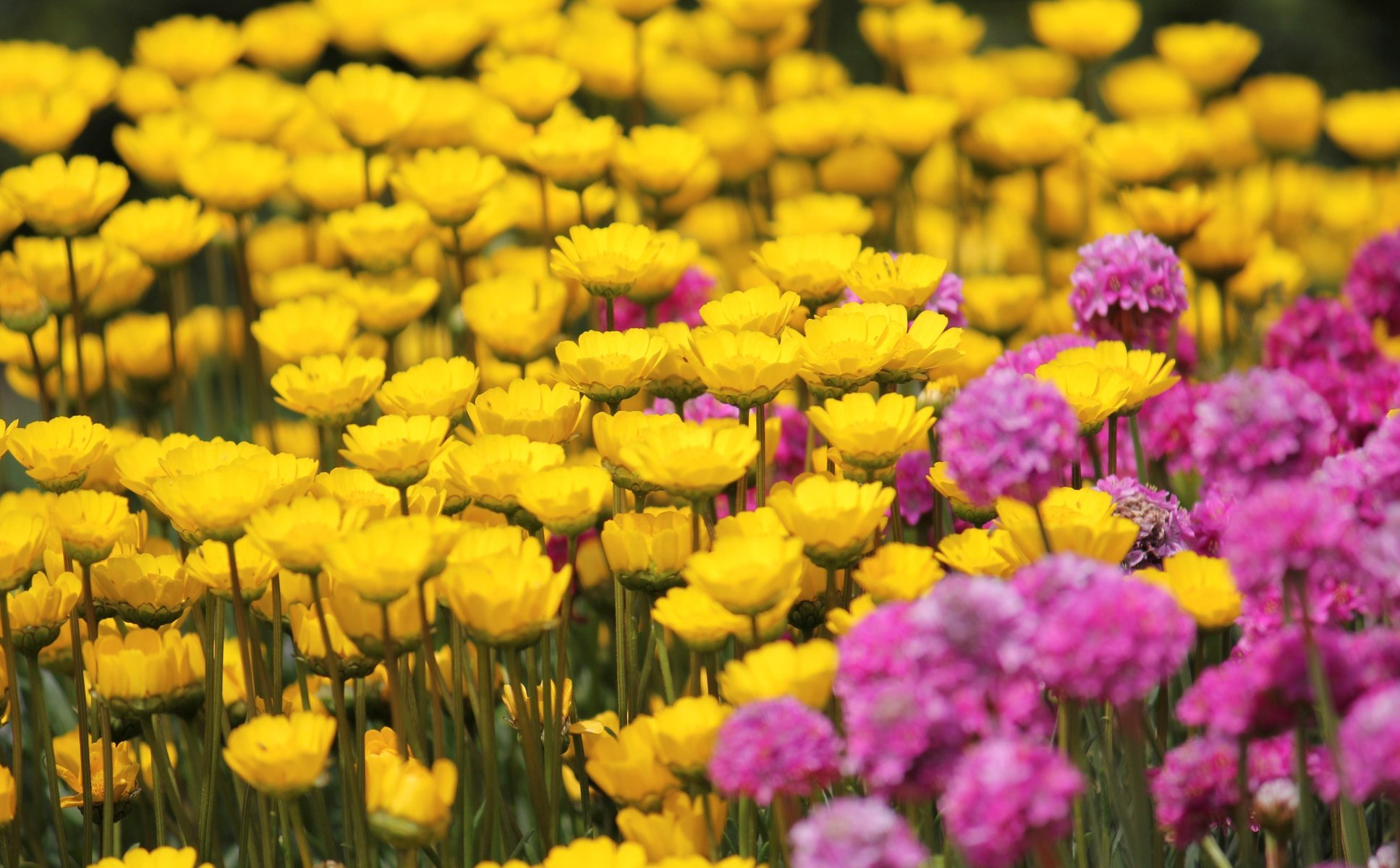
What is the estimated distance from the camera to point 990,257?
309 cm

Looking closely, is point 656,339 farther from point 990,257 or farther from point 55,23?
point 55,23

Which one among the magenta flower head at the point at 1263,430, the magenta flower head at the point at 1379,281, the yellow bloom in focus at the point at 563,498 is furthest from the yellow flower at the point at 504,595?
the magenta flower head at the point at 1379,281

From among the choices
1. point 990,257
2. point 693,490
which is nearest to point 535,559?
point 693,490

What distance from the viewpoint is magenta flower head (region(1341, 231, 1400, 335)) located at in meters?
2.26

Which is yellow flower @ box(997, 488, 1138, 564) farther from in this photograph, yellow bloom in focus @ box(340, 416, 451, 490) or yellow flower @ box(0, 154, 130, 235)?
yellow flower @ box(0, 154, 130, 235)

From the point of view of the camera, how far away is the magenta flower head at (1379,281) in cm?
226

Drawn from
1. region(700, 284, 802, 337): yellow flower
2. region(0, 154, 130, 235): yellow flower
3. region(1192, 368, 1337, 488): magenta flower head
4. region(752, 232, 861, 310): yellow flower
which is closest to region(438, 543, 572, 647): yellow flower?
region(700, 284, 802, 337): yellow flower

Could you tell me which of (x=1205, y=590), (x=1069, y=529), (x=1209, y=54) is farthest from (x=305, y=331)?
(x=1209, y=54)

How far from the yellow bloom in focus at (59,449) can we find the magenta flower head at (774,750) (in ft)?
2.83

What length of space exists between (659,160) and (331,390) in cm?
77

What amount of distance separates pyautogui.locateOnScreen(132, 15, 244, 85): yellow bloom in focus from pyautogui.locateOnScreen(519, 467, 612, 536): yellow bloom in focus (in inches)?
79.4

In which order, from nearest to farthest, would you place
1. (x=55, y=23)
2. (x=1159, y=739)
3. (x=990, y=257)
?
(x=1159, y=739), (x=990, y=257), (x=55, y=23)

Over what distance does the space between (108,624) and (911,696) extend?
1.18 m

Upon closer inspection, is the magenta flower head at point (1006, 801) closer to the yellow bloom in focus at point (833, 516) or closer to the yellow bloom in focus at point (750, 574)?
the yellow bloom in focus at point (750, 574)
